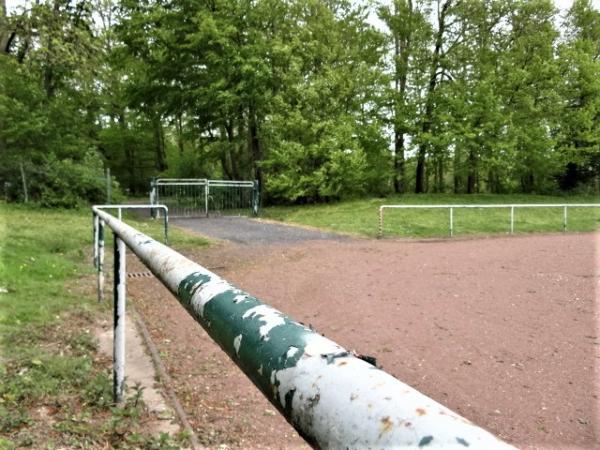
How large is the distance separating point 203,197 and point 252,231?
19.0ft

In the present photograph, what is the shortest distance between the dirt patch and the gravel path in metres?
1.85

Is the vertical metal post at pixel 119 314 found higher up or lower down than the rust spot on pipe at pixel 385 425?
lower down

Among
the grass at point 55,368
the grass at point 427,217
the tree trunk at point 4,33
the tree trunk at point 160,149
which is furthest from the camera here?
the tree trunk at point 160,149

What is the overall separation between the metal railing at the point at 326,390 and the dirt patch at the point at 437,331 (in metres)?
2.09

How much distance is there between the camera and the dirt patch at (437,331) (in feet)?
10.1

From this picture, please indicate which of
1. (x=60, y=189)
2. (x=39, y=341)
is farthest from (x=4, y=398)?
(x=60, y=189)

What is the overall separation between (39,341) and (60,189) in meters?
13.9

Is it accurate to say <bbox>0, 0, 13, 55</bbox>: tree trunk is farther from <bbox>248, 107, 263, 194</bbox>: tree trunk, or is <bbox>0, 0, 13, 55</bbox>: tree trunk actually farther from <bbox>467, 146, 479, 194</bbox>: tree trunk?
<bbox>467, 146, 479, 194</bbox>: tree trunk

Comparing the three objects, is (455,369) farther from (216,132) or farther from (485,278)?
(216,132)

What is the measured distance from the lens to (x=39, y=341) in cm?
381

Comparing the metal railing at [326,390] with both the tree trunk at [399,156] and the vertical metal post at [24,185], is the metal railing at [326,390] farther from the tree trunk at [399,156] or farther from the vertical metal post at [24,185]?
the tree trunk at [399,156]

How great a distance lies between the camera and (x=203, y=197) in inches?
718

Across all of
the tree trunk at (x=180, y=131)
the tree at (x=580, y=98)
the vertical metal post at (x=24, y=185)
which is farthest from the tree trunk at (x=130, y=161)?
the tree at (x=580, y=98)

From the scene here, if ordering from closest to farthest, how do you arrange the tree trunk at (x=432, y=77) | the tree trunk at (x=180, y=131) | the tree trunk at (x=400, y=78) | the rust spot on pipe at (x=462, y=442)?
the rust spot on pipe at (x=462, y=442) → the tree trunk at (x=432, y=77) → the tree trunk at (x=400, y=78) → the tree trunk at (x=180, y=131)
